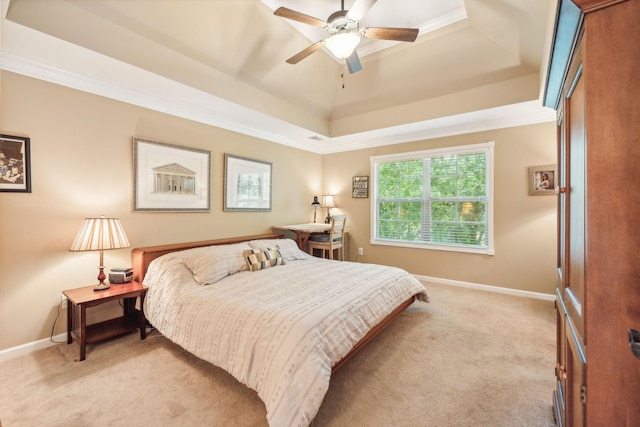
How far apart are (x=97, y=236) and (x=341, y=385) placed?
7.72 feet

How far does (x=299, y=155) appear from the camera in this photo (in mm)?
5062

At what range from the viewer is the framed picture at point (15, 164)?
219 cm

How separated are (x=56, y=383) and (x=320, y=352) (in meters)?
1.91

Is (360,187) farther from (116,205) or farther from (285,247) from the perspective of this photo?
(116,205)

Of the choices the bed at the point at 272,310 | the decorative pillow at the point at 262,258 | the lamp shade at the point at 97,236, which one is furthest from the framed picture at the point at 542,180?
the lamp shade at the point at 97,236

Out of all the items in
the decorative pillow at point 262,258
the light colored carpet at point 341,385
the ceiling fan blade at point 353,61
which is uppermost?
the ceiling fan blade at point 353,61

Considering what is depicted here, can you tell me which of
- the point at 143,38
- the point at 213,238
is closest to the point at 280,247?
the point at 213,238

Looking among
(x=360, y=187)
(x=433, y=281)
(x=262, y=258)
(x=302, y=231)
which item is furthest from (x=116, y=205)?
(x=433, y=281)

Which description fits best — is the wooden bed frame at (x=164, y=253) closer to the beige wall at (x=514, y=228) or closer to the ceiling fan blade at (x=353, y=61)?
the beige wall at (x=514, y=228)

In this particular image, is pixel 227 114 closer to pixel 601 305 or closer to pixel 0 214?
pixel 0 214

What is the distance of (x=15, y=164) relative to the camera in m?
2.24

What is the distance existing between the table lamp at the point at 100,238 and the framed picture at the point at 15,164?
510mm

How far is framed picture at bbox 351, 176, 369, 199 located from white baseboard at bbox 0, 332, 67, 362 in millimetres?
4282

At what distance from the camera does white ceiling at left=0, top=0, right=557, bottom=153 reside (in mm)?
2238
